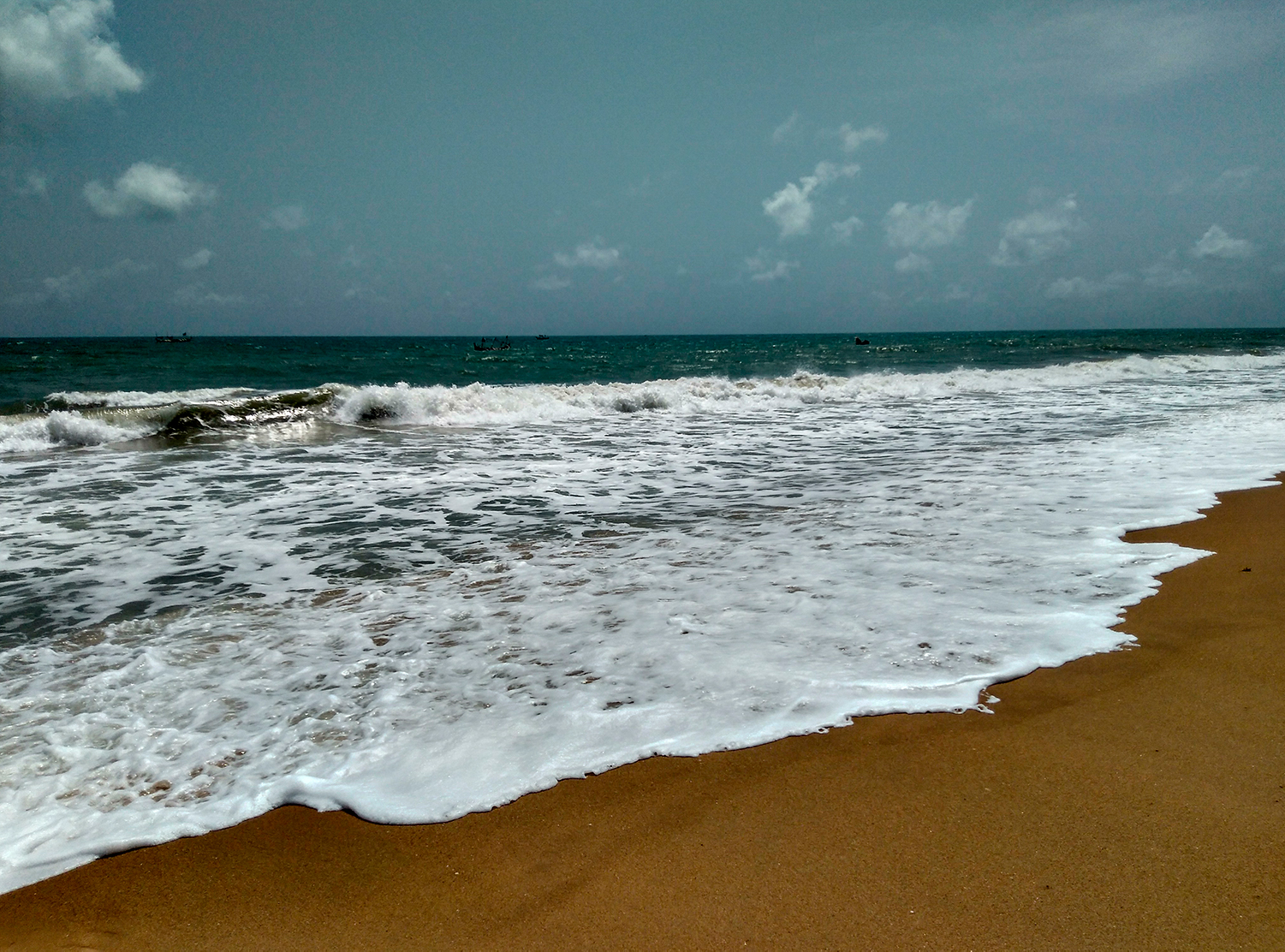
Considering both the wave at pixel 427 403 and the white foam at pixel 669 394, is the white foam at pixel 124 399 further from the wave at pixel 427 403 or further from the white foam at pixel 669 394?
the white foam at pixel 669 394

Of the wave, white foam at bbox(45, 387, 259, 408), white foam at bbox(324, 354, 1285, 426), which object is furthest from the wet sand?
white foam at bbox(45, 387, 259, 408)

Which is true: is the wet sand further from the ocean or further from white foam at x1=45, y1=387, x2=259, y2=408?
white foam at x1=45, y1=387, x2=259, y2=408

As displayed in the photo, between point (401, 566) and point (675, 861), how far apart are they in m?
3.47

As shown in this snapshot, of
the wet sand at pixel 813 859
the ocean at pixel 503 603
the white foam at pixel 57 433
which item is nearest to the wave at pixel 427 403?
the white foam at pixel 57 433

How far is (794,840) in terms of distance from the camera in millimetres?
2234

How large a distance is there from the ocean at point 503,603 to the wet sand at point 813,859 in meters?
0.16

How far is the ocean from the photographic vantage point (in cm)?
273

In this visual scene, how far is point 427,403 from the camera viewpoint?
1605 cm

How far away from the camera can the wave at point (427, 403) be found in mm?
12953

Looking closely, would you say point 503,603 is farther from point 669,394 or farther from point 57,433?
point 669,394

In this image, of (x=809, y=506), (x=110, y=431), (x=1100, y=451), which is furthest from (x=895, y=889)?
(x=110, y=431)

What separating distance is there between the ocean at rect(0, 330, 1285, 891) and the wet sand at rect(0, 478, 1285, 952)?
0.16 metres

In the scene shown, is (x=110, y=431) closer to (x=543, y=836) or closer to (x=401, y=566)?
(x=401, y=566)

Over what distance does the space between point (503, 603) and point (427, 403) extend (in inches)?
491
